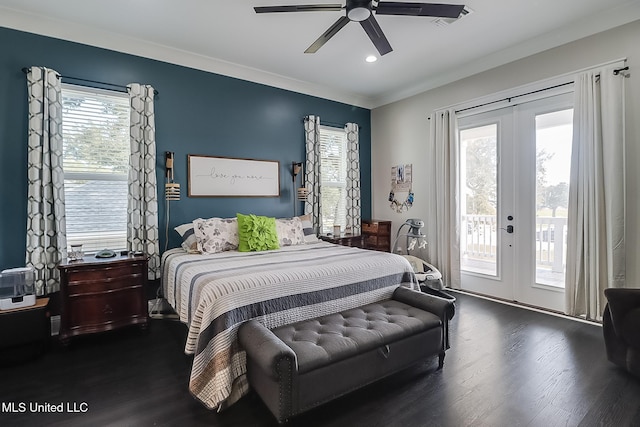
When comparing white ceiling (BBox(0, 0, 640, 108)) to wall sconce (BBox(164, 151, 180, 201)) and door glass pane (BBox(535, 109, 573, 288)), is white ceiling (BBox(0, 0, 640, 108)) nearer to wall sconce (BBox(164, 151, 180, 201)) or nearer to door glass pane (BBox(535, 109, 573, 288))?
door glass pane (BBox(535, 109, 573, 288))

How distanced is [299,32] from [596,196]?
3264mm

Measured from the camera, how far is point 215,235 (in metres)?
3.34

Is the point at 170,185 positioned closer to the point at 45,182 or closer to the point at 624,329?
the point at 45,182

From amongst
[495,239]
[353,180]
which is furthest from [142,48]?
[495,239]

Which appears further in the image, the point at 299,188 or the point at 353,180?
the point at 353,180

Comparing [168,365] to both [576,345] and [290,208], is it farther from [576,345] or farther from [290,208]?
[576,345]

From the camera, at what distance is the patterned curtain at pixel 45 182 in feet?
9.30

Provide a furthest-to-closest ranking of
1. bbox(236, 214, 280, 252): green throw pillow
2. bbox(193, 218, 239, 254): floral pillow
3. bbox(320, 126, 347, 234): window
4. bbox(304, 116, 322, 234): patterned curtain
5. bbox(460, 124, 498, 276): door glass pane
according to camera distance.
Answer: bbox(320, 126, 347, 234): window < bbox(304, 116, 322, 234): patterned curtain < bbox(460, 124, 498, 276): door glass pane < bbox(236, 214, 280, 252): green throw pillow < bbox(193, 218, 239, 254): floral pillow

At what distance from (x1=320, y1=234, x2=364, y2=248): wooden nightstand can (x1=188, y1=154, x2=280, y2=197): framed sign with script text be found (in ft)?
3.11

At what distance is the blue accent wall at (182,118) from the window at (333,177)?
286mm

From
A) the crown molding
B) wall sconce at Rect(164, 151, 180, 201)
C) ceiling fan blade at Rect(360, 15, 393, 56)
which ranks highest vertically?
the crown molding

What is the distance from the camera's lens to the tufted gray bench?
5.45 feet

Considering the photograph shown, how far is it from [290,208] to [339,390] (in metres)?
2.99

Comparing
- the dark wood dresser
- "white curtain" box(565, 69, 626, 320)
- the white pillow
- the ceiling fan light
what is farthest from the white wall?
the dark wood dresser
